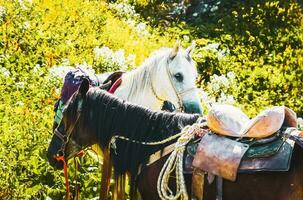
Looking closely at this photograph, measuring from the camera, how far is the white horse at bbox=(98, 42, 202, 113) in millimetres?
5176

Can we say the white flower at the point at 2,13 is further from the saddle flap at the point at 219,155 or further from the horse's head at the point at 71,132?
the saddle flap at the point at 219,155

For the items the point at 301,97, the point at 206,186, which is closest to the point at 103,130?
the point at 206,186

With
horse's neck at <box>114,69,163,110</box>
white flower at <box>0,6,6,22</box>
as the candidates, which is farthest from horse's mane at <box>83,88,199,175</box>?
white flower at <box>0,6,6,22</box>

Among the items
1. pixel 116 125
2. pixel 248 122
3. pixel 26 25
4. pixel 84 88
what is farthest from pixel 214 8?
pixel 248 122

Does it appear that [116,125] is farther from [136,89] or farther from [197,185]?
[136,89]

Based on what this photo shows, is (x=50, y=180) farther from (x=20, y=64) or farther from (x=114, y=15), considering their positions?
(x=114, y=15)

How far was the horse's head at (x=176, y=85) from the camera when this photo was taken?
5227mm

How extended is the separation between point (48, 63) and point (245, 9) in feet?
24.9

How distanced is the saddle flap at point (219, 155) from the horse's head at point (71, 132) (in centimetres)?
87

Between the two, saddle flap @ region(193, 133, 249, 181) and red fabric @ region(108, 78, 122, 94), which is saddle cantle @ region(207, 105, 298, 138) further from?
red fabric @ region(108, 78, 122, 94)

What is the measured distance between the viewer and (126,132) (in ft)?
12.0

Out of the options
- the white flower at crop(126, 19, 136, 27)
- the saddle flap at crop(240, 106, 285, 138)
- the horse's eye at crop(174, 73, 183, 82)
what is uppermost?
the white flower at crop(126, 19, 136, 27)

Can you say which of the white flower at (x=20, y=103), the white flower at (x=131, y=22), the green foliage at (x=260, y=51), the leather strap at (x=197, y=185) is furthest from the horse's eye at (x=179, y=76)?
the white flower at (x=131, y=22)

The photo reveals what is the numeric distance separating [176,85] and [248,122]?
192cm
